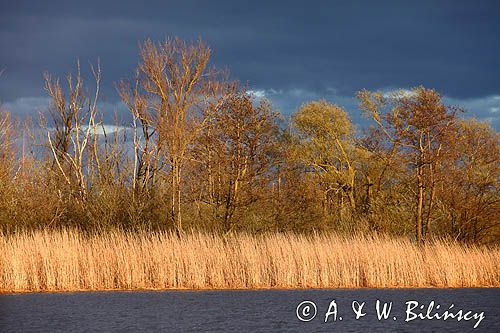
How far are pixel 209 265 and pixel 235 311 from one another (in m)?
4.54

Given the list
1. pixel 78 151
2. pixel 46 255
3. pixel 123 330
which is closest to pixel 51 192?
pixel 78 151

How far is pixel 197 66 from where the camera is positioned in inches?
982

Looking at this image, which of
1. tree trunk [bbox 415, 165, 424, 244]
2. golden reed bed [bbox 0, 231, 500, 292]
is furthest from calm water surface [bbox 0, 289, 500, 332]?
tree trunk [bbox 415, 165, 424, 244]

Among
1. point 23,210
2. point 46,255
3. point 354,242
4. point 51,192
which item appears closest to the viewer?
point 46,255

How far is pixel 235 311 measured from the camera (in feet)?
39.4

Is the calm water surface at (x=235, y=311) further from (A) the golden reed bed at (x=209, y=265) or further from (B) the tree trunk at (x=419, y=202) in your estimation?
(B) the tree trunk at (x=419, y=202)

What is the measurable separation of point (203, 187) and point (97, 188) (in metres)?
3.90

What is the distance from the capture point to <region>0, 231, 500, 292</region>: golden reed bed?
16.0 m

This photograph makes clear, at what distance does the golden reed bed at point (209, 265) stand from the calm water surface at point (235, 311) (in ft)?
3.05

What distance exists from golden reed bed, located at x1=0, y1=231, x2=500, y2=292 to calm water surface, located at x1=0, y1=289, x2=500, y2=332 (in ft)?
3.05

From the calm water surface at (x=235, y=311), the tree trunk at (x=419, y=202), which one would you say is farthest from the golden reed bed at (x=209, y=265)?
the tree trunk at (x=419, y=202)

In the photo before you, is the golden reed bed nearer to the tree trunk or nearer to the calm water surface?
the calm water surface

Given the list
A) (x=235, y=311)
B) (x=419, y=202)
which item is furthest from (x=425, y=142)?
(x=235, y=311)

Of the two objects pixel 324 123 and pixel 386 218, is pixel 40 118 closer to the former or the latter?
pixel 324 123
